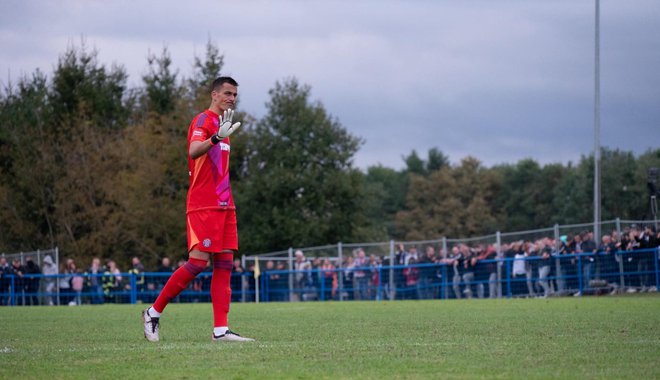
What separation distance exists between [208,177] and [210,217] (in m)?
0.37

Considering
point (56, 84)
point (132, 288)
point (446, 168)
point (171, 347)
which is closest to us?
point (171, 347)

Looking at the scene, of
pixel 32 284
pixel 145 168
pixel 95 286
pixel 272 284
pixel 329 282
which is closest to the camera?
pixel 95 286

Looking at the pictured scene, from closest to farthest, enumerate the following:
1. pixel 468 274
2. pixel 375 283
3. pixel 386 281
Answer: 1. pixel 468 274
2. pixel 386 281
3. pixel 375 283

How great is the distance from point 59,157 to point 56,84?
15.7 feet

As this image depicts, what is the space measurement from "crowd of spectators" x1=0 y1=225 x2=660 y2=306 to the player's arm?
727 inches

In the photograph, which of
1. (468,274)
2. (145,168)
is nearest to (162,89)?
Result: (145,168)

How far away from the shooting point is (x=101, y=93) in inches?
2004

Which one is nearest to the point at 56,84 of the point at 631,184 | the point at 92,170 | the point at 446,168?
the point at 92,170

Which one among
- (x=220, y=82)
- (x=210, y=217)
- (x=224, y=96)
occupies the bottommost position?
(x=210, y=217)

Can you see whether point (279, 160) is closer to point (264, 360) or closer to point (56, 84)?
point (56, 84)

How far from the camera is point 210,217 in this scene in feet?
28.3

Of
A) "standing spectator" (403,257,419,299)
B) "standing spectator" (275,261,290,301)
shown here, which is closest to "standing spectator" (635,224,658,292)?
"standing spectator" (403,257,419,299)

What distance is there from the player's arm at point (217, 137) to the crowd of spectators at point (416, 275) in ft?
60.6

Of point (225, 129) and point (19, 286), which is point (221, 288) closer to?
point (225, 129)
